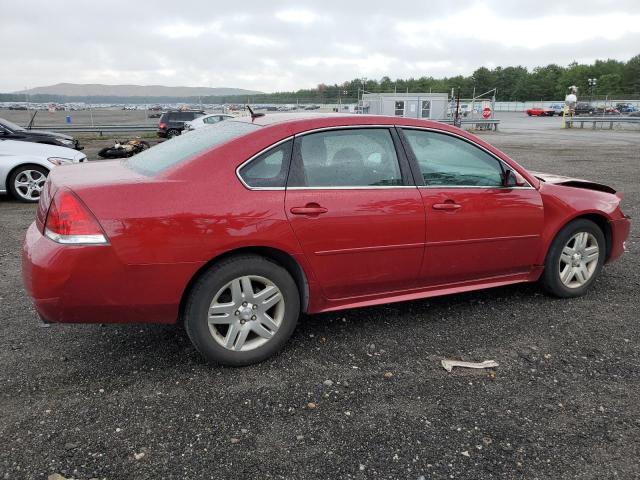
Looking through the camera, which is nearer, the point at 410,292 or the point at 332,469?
the point at 332,469

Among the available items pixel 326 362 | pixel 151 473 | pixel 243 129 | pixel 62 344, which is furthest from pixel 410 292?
→ pixel 62 344

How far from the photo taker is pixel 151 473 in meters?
2.44

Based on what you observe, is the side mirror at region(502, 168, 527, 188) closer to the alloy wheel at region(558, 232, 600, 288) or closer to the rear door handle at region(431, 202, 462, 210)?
the rear door handle at region(431, 202, 462, 210)

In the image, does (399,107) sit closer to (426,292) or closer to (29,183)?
(29,183)

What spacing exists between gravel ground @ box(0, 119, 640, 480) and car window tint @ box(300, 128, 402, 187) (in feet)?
3.74

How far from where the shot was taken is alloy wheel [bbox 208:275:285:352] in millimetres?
3240

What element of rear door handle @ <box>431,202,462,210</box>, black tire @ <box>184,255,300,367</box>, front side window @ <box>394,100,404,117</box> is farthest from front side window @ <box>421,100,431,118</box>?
black tire @ <box>184,255,300,367</box>

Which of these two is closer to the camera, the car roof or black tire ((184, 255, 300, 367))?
black tire ((184, 255, 300, 367))

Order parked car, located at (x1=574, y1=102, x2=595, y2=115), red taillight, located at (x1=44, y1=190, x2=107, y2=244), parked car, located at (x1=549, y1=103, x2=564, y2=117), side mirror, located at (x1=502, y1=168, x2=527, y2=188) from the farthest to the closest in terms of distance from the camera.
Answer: parked car, located at (x1=549, y1=103, x2=564, y2=117)
parked car, located at (x1=574, y1=102, x2=595, y2=115)
side mirror, located at (x1=502, y1=168, x2=527, y2=188)
red taillight, located at (x1=44, y1=190, x2=107, y2=244)

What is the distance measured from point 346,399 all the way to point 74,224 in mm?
1813

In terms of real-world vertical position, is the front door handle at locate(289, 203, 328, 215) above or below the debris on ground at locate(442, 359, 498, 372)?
above

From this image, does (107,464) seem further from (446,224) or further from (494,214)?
(494,214)

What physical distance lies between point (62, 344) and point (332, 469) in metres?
2.25

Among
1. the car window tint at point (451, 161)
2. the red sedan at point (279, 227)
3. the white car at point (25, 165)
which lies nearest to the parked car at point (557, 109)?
the white car at point (25, 165)
